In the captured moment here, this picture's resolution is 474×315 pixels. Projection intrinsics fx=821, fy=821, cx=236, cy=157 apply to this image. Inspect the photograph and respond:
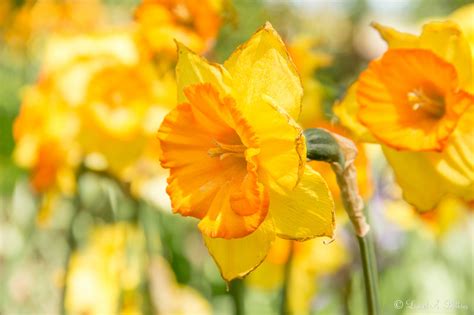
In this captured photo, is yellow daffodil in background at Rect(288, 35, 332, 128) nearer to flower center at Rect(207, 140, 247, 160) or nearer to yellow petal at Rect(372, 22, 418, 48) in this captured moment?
yellow petal at Rect(372, 22, 418, 48)

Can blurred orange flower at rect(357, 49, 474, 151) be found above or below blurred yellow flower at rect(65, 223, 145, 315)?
above

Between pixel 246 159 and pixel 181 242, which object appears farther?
pixel 181 242

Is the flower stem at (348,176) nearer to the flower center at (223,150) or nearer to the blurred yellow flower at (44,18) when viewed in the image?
the flower center at (223,150)

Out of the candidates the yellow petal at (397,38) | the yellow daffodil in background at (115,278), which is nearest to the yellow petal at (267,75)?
the yellow petal at (397,38)

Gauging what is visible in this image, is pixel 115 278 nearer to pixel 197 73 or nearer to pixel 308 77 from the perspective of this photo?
pixel 308 77

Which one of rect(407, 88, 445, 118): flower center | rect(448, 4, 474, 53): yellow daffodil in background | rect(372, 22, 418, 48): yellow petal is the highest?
rect(372, 22, 418, 48): yellow petal

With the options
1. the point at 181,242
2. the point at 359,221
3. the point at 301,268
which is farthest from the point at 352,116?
the point at 181,242

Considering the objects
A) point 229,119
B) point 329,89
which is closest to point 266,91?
point 229,119

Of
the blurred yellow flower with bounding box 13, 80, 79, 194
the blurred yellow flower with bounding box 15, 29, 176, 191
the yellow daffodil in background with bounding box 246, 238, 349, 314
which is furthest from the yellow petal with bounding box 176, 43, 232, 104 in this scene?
the yellow daffodil in background with bounding box 246, 238, 349, 314
